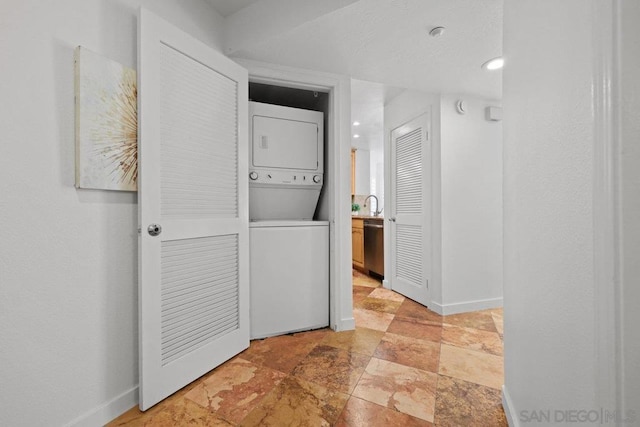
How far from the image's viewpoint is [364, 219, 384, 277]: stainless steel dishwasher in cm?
363

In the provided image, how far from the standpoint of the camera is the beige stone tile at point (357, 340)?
1.87 meters

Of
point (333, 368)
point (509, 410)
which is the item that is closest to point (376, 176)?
point (333, 368)

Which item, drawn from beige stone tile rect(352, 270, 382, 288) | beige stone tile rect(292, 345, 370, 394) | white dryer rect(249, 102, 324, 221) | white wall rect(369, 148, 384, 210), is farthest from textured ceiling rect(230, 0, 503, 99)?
white wall rect(369, 148, 384, 210)

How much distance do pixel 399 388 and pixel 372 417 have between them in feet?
0.90

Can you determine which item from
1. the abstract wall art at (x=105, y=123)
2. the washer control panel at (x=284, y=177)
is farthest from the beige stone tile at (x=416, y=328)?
the abstract wall art at (x=105, y=123)

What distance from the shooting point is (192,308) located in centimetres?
153

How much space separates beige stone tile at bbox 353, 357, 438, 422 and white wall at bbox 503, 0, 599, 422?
38 centimetres

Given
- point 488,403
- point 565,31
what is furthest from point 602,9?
point 488,403

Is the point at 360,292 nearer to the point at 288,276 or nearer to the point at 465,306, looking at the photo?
the point at 465,306

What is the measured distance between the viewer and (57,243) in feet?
3.52

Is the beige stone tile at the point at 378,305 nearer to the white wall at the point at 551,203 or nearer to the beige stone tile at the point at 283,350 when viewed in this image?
the beige stone tile at the point at 283,350

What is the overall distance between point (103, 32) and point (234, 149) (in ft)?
2.63

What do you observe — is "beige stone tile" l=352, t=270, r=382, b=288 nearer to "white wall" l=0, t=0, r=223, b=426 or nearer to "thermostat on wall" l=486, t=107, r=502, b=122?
"thermostat on wall" l=486, t=107, r=502, b=122

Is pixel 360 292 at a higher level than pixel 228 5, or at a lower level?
lower
